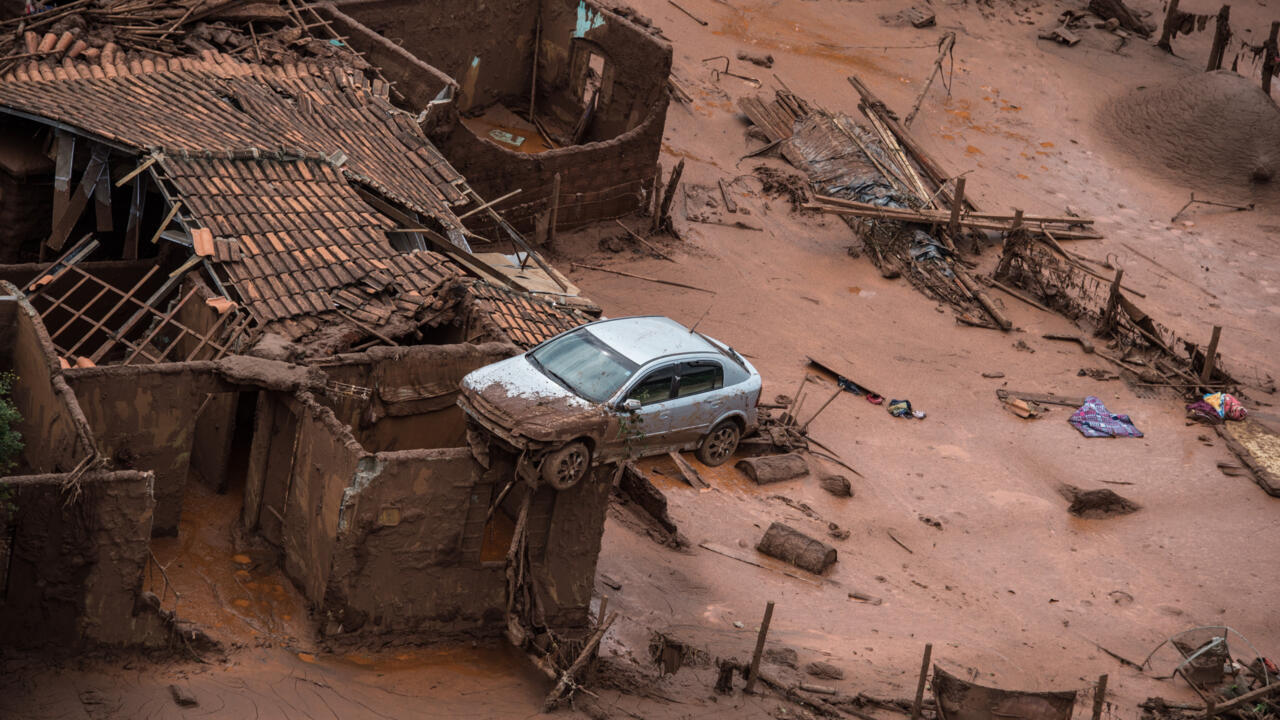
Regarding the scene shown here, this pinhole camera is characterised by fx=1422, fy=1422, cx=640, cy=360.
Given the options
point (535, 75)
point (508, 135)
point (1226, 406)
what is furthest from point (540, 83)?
point (1226, 406)

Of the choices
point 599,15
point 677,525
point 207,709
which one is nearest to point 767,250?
point 599,15

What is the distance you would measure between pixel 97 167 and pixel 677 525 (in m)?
8.81

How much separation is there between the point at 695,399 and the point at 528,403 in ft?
11.7

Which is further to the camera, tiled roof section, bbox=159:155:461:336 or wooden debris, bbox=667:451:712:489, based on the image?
wooden debris, bbox=667:451:712:489

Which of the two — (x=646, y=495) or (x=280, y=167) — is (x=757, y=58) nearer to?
(x=280, y=167)

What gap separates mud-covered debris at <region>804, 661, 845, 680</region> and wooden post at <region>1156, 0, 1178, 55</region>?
29.0 meters

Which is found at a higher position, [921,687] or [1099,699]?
[1099,699]

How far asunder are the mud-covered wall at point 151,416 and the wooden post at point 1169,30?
32.7 metres

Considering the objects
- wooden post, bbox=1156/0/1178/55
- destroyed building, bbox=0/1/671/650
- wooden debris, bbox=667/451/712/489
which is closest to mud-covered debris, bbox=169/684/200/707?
destroyed building, bbox=0/1/671/650

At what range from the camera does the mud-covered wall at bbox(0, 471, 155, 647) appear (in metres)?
12.1

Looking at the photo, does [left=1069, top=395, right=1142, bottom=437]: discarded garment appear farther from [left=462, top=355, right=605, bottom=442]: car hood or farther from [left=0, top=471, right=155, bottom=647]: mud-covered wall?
[left=0, top=471, right=155, bottom=647]: mud-covered wall

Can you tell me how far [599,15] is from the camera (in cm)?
2762

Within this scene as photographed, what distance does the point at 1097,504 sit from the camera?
2203 centimetres

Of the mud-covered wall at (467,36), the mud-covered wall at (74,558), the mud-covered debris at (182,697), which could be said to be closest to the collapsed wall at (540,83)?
the mud-covered wall at (467,36)
